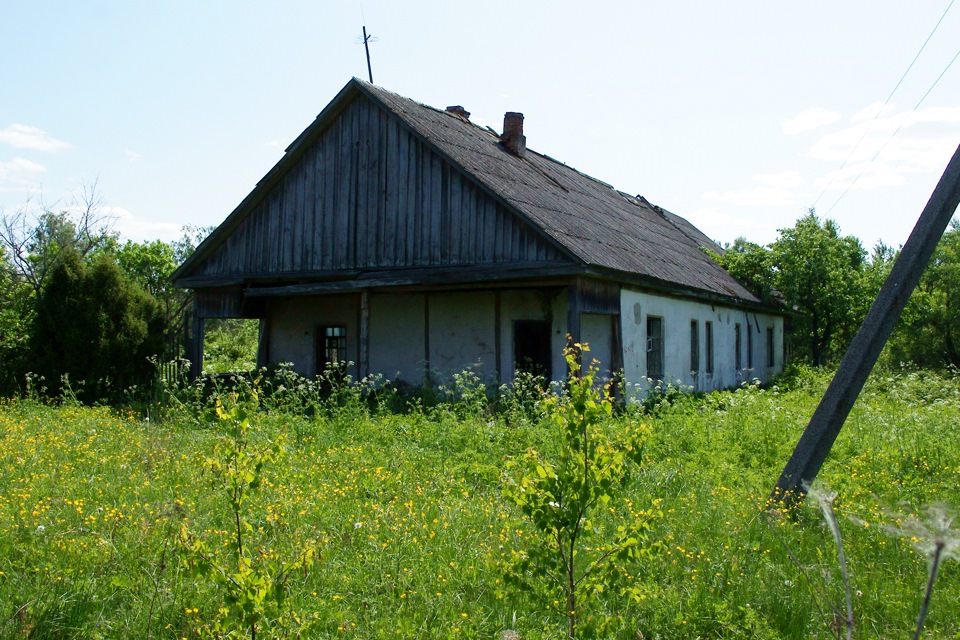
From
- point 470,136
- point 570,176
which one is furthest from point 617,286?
point 570,176

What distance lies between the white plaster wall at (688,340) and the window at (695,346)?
12cm

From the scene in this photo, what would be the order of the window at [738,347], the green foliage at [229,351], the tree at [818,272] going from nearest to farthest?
1. the window at [738,347]
2. the tree at [818,272]
3. the green foliage at [229,351]

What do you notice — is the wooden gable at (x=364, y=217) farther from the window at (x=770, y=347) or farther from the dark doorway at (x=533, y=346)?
the window at (x=770, y=347)

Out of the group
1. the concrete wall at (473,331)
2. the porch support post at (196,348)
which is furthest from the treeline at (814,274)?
the porch support post at (196,348)

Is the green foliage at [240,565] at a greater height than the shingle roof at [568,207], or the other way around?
the shingle roof at [568,207]

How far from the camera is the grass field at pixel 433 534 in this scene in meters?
4.41

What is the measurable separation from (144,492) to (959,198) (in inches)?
277

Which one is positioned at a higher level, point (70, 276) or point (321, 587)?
point (70, 276)

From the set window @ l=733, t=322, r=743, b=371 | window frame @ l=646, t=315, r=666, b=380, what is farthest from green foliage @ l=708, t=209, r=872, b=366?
window frame @ l=646, t=315, r=666, b=380

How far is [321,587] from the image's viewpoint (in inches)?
192

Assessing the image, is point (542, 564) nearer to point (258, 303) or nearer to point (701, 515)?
point (701, 515)

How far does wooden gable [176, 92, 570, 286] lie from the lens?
13.6m

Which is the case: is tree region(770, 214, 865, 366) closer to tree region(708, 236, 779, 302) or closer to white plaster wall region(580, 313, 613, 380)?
tree region(708, 236, 779, 302)

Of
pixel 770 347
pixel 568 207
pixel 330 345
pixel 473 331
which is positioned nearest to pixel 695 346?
pixel 568 207
